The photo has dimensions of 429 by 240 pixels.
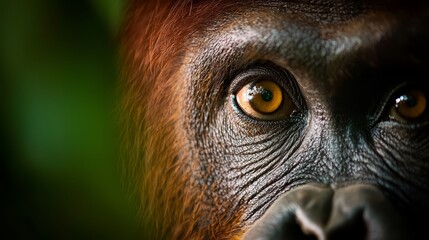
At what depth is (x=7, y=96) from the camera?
276 centimetres

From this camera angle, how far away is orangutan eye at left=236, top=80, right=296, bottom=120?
2973 millimetres

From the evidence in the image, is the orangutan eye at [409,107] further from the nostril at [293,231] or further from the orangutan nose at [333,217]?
the nostril at [293,231]

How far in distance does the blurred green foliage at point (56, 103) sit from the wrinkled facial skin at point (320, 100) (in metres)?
0.45

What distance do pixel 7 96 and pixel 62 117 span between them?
193 millimetres

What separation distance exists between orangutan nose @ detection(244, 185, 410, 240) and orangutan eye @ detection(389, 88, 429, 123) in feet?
0.95

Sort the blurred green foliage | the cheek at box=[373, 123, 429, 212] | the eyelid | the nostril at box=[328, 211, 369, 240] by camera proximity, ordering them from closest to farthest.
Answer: the nostril at box=[328, 211, 369, 240]
the blurred green foliage
the cheek at box=[373, 123, 429, 212]
the eyelid

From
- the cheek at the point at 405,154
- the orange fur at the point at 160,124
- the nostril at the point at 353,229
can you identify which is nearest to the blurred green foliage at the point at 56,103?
the orange fur at the point at 160,124

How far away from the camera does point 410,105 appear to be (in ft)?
9.28

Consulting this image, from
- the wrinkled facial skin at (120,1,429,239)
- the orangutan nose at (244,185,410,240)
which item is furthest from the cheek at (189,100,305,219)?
the orangutan nose at (244,185,410,240)

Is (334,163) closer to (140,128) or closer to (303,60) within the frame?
(303,60)

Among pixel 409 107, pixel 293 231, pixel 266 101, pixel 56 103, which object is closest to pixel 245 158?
pixel 266 101

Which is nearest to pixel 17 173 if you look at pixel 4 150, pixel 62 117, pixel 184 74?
pixel 4 150

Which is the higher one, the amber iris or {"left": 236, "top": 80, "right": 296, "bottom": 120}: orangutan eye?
{"left": 236, "top": 80, "right": 296, "bottom": 120}: orangutan eye

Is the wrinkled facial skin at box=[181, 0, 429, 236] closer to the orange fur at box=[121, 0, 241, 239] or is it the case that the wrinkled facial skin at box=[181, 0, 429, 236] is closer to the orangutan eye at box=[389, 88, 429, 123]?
the orangutan eye at box=[389, 88, 429, 123]
